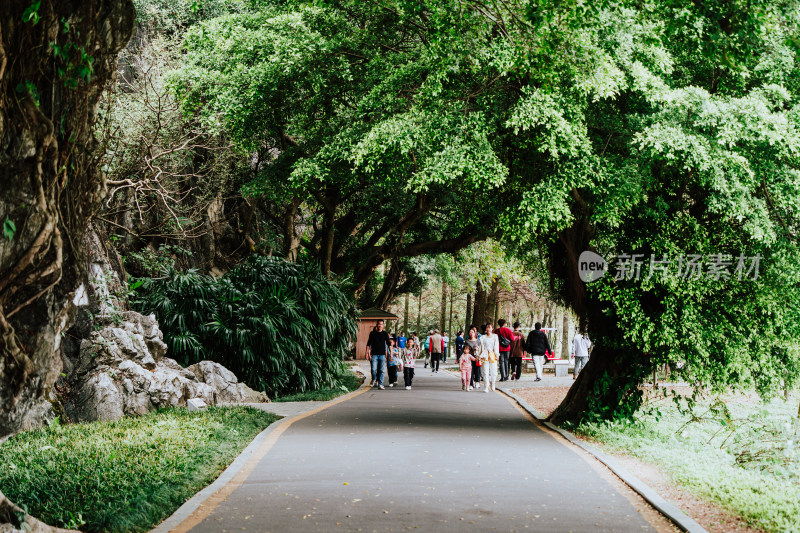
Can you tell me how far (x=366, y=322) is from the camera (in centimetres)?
4506

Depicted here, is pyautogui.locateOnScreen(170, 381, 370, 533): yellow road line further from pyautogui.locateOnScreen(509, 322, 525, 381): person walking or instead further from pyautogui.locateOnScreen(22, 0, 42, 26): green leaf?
pyautogui.locateOnScreen(509, 322, 525, 381): person walking

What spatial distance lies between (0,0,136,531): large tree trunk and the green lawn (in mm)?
6003

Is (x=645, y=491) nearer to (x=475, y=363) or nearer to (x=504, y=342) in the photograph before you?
(x=475, y=363)

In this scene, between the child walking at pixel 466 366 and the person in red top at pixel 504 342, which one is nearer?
the child walking at pixel 466 366

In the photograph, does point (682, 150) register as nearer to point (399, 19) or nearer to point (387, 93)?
point (387, 93)

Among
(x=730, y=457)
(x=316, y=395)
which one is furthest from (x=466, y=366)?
(x=730, y=457)

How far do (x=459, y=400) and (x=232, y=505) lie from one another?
39.9 ft

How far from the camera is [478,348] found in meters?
22.3

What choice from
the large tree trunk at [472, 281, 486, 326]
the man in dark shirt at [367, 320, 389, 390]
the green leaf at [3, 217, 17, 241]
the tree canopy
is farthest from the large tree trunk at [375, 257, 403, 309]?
the green leaf at [3, 217, 17, 241]

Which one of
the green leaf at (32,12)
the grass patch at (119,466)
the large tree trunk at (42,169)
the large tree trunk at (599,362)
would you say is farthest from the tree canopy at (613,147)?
the green leaf at (32,12)

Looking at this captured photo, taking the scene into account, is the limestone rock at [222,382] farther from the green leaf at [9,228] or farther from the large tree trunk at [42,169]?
the green leaf at [9,228]

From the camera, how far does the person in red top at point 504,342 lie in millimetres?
24911

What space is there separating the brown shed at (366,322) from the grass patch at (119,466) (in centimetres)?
2399

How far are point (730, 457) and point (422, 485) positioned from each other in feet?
17.1
